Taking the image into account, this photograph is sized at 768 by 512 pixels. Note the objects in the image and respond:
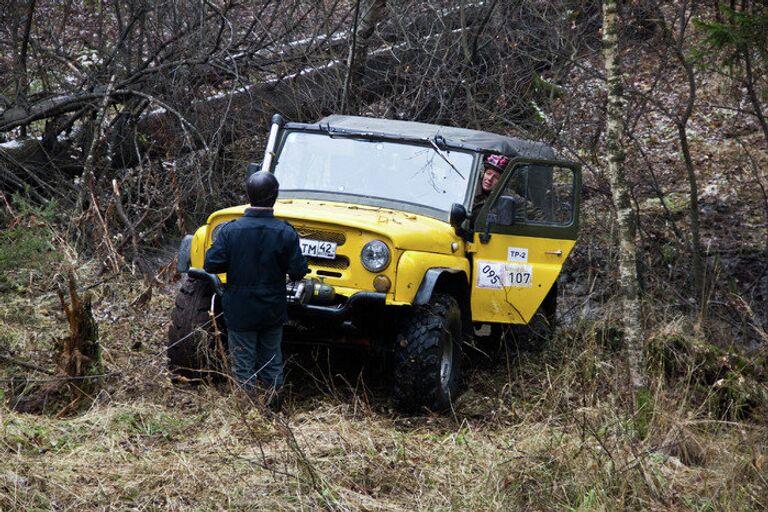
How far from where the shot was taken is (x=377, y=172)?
25.6ft

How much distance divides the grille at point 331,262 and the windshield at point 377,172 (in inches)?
34.2

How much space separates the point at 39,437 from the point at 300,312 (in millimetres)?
1826

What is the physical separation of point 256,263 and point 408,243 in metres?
1.05

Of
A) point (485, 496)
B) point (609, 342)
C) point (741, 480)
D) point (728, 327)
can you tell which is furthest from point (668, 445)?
point (728, 327)

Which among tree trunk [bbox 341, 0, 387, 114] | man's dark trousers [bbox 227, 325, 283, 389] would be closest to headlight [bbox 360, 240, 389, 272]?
man's dark trousers [bbox 227, 325, 283, 389]

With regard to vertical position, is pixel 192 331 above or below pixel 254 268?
below

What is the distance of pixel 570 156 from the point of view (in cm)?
1204

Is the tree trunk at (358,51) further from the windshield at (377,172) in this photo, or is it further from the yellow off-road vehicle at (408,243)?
the windshield at (377,172)

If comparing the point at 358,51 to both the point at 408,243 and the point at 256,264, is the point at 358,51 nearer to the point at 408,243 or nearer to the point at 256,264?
the point at 408,243

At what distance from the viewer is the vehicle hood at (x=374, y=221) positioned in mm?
6758

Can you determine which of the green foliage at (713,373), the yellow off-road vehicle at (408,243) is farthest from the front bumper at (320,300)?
the green foliage at (713,373)

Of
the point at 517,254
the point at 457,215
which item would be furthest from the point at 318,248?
the point at 517,254

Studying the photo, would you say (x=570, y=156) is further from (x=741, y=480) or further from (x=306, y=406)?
(x=741, y=480)

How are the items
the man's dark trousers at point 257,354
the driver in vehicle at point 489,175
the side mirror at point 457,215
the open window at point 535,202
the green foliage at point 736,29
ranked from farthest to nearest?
the green foliage at point 736,29, the driver in vehicle at point 489,175, the open window at point 535,202, the side mirror at point 457,215, the man's dark trousers at point 257,354
